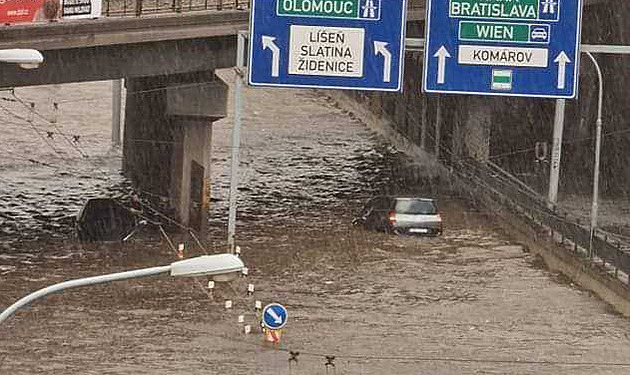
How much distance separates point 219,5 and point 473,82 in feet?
40.6

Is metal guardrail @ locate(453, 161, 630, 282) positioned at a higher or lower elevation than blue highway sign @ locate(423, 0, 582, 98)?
lower

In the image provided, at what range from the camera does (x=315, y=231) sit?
42188mm

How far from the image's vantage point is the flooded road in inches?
982

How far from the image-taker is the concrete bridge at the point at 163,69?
1329 inches

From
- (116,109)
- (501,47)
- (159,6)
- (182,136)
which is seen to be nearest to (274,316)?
(501,47)

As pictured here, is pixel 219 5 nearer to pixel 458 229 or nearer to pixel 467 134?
pixel 458 229

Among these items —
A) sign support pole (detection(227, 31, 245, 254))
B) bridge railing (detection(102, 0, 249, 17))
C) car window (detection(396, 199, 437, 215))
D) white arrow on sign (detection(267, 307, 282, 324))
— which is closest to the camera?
white arrow on sign (detection(267, 307, 282, 324))

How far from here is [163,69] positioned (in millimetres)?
36781

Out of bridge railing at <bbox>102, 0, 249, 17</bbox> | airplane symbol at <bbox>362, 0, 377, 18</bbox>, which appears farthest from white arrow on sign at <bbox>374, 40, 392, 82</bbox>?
bridge railing at <bbox>102, 0, 249, 17</bbox>

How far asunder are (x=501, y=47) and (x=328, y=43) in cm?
334

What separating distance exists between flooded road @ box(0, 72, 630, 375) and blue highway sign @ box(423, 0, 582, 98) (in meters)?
4.97

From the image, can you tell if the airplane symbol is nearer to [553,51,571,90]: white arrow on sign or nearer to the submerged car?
[553,51,571,90]: white arrow on sign

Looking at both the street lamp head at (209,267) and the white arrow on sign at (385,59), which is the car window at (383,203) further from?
the street lamp head at (209,267)

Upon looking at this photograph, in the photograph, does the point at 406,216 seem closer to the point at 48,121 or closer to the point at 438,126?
the point at 438,126
